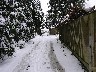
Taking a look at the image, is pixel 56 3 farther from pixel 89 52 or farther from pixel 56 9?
pixel 89 52

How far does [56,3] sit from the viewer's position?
97.5 ft

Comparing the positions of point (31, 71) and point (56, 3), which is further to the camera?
point (56, 3)

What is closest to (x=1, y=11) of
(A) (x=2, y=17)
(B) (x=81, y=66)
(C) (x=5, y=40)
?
(A) (x=2, y=17)

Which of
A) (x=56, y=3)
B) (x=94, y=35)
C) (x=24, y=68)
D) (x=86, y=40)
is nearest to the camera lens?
(x=94, y=35)

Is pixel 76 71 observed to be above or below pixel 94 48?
below

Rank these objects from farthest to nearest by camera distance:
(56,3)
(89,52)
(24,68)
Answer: (56,3) → (24,68) → (89,52)

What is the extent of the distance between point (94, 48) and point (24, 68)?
418cm

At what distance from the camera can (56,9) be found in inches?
1181

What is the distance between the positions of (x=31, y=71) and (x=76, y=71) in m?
2.18

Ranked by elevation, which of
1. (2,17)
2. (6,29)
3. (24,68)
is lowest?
(24,68)

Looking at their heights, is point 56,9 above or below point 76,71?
above

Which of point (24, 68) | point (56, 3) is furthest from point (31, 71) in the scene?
point (56, 3)

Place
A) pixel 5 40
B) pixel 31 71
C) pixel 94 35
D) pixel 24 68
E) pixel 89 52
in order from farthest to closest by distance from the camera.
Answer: pixel 5 40, pixel 24 68, pixel 31 71, pixel 89 52, pixel 94 35

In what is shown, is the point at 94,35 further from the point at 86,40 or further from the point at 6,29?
the point at 6,29
